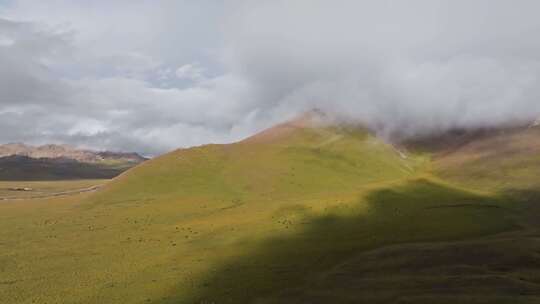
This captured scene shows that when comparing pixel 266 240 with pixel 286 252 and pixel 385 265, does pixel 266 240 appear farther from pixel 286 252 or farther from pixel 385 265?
pixel 385 265

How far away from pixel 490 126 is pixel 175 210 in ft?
443

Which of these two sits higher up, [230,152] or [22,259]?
[230,152]

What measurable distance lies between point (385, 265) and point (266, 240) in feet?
74.8

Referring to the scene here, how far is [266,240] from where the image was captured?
7469cm

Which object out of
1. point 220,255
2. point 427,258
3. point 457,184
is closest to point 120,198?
point 220,255

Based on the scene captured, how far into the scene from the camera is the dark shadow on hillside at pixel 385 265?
4419cm

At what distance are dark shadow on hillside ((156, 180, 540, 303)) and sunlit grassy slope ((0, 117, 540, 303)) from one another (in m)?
0.21

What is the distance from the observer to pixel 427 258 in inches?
2234

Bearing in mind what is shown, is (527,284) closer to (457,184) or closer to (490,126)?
(457,184)

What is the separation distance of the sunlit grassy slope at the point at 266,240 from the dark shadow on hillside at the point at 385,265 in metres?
0.21

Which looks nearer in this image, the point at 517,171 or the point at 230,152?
the point at 517,171

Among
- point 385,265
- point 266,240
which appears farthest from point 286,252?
point 385,265

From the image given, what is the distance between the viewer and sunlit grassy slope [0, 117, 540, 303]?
48.0m

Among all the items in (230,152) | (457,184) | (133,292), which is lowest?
(133,292)
